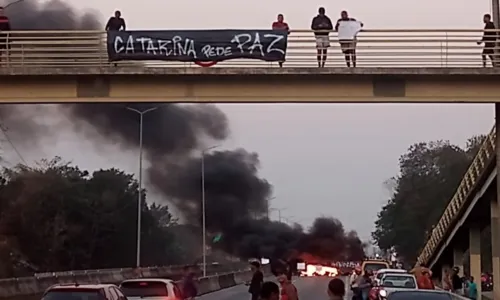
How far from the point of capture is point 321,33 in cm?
2692

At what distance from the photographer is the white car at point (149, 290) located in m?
20.2

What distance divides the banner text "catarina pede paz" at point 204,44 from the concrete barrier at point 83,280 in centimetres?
805

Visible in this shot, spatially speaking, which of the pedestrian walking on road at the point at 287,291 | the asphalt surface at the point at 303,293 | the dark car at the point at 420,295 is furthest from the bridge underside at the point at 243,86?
the pedestrian walking on road at the point at 287,291

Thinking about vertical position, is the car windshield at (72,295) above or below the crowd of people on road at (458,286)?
above

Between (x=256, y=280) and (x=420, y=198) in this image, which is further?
(x=420, y=198)

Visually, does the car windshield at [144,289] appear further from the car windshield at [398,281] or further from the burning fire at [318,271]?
the burning fire at [318,271]

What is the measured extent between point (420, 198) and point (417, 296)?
258 ft

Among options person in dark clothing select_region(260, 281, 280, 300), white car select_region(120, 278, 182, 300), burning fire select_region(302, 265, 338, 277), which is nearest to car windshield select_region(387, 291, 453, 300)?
white car select_region(120, 278, 182, 300)

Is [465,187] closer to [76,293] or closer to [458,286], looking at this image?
[458,286]

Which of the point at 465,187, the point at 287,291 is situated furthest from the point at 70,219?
the point at 287,291

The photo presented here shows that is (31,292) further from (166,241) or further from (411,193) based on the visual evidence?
(411,193)

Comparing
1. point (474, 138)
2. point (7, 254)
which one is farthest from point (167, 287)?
point (474, 138)

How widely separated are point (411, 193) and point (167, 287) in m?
77.2

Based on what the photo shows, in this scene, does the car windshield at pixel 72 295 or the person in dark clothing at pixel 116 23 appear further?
the person in dark clothing at pixel 116 23
